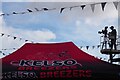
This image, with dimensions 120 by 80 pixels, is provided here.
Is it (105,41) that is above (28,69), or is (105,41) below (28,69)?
above

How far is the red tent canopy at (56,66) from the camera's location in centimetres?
1563

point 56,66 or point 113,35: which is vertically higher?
point 113,35

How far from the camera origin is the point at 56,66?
51.9 ft

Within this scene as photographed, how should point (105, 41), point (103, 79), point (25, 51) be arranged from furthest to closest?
point (105, 41) → point (25, 51) → point (103, 79)

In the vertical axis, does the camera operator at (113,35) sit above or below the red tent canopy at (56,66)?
above

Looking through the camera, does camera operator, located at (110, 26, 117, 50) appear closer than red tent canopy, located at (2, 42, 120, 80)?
No

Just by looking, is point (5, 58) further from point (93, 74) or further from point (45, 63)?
point (93, 74)

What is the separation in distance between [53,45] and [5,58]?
92.2 inches

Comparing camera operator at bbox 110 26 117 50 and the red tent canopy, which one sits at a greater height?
camera operator at bbox 110 26 117 50

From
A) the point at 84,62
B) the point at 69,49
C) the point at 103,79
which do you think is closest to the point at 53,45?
the point at 69,49

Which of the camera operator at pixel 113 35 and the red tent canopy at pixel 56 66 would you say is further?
the camera operator at pixel 113 35

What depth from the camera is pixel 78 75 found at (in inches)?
616

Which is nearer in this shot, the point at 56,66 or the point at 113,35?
the point at 56,66

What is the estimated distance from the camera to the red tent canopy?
15.6 metres
